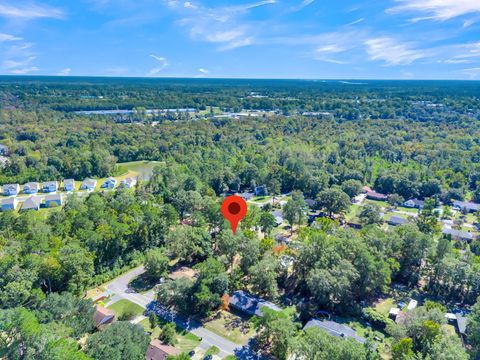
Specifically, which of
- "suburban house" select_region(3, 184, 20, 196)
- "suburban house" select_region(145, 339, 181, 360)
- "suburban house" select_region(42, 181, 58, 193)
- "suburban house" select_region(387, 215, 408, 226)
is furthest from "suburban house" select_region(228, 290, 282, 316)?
"suburban house" select_region(3, 184, 20, 196)

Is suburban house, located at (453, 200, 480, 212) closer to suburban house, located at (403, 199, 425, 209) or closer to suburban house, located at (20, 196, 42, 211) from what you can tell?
suburban house, located at (403, 199, 425, 209)

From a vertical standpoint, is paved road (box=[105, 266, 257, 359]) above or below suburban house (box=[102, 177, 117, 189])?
below

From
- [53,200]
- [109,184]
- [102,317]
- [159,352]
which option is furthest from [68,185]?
[159,352]

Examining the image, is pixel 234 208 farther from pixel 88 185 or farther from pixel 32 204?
pixel 88 185

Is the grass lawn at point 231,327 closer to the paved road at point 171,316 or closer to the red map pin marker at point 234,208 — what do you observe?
the paved road at point 171,316

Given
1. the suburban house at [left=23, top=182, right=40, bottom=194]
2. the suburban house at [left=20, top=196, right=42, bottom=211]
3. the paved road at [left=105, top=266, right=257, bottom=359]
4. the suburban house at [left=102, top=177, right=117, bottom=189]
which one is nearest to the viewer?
the paved road at [left=105, top=266, right=257, bottom=359]

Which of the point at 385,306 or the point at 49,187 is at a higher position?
the point at 49,187

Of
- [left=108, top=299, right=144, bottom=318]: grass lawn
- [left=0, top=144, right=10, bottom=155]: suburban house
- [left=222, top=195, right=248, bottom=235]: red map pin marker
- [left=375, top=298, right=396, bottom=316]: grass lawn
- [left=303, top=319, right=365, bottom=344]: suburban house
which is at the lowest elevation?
[left=375, top=298, right=396, bottom=316]: grass lawn
